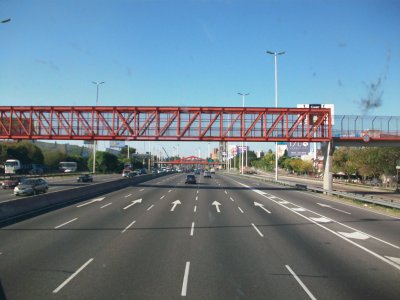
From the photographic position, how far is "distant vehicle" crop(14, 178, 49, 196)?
33.2 m

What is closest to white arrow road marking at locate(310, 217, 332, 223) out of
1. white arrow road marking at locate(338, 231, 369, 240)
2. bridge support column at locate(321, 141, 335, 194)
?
white arrow road marking at locate(338, 231, 369, 240)

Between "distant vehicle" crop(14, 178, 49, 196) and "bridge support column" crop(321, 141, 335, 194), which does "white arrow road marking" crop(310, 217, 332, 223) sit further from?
"distant vehicle" crop(14, 178, 49, 196)

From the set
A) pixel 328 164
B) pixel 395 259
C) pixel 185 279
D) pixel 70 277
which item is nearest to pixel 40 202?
pixel 70 277

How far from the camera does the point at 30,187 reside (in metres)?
33.7

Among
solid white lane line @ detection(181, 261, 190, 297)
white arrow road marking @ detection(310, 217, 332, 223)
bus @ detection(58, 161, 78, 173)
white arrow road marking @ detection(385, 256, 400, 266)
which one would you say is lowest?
white arrow road marking @ detection(310, 217, 332, 223)

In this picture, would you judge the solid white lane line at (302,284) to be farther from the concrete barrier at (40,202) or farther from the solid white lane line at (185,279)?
the concrete barrier at (40,202)

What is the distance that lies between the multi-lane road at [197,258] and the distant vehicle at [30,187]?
13.7 m

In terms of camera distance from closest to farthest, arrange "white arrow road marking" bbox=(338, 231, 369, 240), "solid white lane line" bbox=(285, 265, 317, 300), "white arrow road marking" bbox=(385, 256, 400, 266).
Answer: "solid white lane line" bbox=(285, 265, 317, 300) < "white arrow road marking" bbox=(385, 256, 400, 266) < "white arrow road marking" bbox=(338, 231, 369, 240)

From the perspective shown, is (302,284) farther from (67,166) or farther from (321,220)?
(67,166)

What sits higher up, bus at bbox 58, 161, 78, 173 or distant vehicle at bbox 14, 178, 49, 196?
bus at bbox 58, 161, 78, 173

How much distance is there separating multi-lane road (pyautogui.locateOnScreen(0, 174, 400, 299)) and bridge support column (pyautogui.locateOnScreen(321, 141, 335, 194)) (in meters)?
23.6

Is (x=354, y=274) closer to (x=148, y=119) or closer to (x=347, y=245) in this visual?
(x=347, y=245)

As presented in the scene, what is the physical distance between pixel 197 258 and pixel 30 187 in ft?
84.7

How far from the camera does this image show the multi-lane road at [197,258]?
8.81 meters
